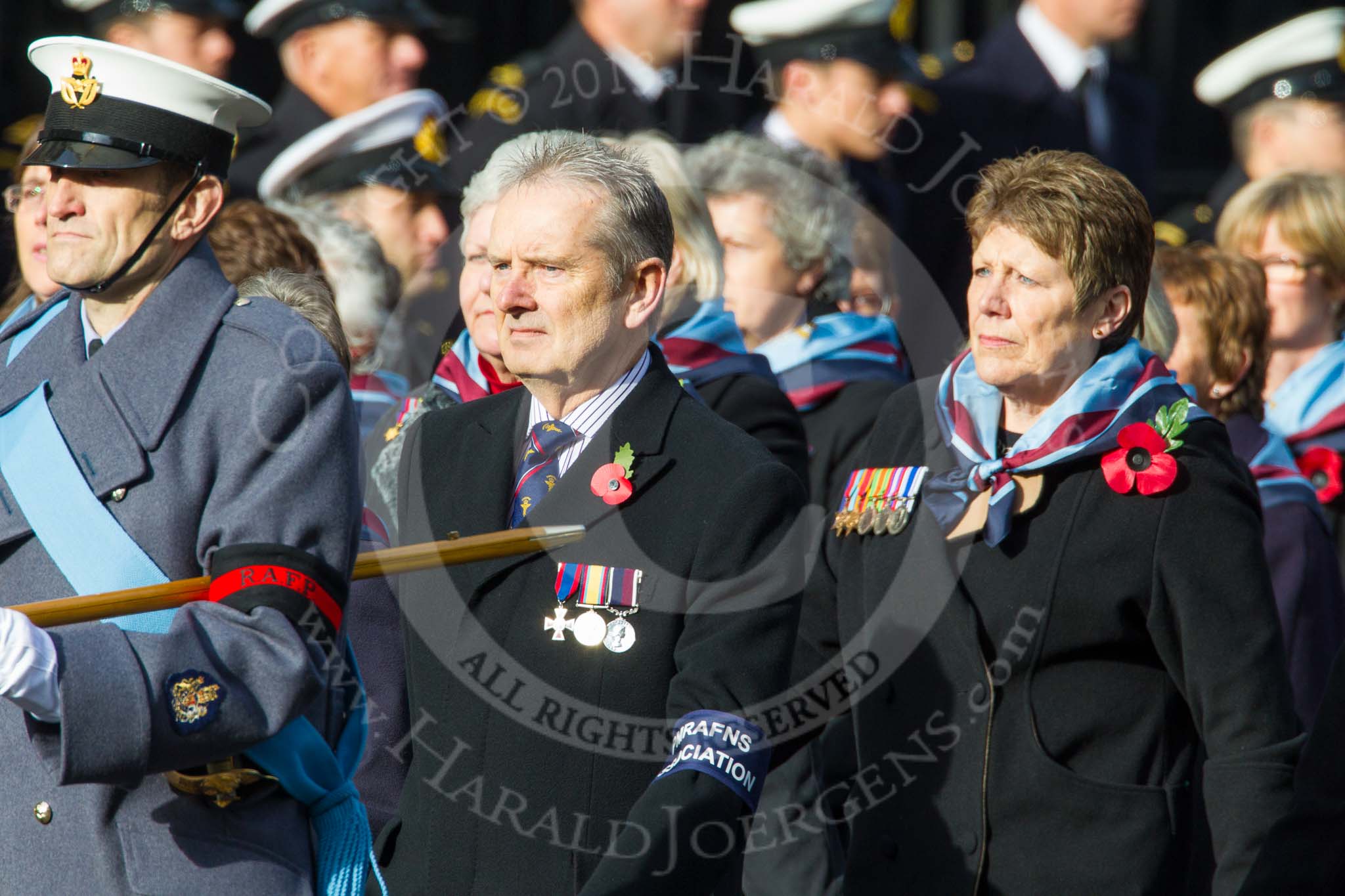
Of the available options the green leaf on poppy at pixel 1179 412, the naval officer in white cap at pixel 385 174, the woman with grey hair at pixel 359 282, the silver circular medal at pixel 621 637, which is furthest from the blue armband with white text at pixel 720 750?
the naval officer in white cap at pixel 385 174

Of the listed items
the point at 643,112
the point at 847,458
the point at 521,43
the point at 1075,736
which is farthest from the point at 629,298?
the point at 521,43

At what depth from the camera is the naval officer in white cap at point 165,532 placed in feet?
8.76

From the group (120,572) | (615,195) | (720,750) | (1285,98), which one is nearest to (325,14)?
(1285,98)

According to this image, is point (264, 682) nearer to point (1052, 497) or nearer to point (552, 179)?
point (552, 179)

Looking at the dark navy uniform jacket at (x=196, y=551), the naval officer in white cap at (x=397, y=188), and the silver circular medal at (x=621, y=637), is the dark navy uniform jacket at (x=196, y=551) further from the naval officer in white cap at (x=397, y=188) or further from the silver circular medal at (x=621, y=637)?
the naval officer in white cap at (x=397, y=188)

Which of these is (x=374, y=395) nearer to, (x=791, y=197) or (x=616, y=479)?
(x=791, y=197)

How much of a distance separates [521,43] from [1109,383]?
5418mm

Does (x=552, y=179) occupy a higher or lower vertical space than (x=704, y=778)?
higher

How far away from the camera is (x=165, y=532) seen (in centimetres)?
285

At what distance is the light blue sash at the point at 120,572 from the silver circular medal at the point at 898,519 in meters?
1.23

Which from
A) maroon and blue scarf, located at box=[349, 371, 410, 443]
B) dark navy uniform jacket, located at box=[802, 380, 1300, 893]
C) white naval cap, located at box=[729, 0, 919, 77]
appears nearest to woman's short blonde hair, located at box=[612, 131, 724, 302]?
maroon and blue scarf, located at box=[349, 371, 410, 443]

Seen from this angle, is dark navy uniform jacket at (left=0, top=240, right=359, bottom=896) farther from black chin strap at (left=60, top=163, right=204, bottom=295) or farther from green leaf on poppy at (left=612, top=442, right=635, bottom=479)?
green leaf on poppy at (left=612, top=442, right=635, bottom=479)

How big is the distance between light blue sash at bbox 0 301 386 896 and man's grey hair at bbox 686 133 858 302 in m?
2.69

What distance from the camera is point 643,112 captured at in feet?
22.5
